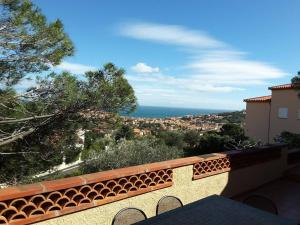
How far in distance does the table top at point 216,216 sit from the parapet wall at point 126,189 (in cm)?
105

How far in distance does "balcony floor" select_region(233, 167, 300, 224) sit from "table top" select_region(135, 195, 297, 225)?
2.70 meters

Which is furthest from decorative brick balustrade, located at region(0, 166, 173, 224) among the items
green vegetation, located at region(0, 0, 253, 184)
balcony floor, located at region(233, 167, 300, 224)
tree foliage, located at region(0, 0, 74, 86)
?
tree foliage, located at region(0, 0, 74, 86)

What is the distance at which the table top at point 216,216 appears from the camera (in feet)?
9.13

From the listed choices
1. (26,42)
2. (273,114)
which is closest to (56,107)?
(26,42)

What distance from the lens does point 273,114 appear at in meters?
24.4

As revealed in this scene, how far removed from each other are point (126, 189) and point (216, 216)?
146 cm

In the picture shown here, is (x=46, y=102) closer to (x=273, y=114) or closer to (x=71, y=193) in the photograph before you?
(x=71, y=193)

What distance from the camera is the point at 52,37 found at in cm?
772

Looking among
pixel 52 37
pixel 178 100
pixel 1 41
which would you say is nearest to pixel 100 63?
pixel 52 37

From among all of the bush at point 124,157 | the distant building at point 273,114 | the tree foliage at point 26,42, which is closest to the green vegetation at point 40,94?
the tree foliage at point 26,42

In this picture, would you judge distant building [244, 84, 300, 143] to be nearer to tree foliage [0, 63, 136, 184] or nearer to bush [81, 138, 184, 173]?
bush [81, 138, 184, 173]

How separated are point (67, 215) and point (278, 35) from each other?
1269cm

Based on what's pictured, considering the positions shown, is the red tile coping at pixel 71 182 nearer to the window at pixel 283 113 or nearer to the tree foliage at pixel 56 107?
the tree foliage at pixel 56 107

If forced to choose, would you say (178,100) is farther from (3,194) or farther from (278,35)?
(3,194)
